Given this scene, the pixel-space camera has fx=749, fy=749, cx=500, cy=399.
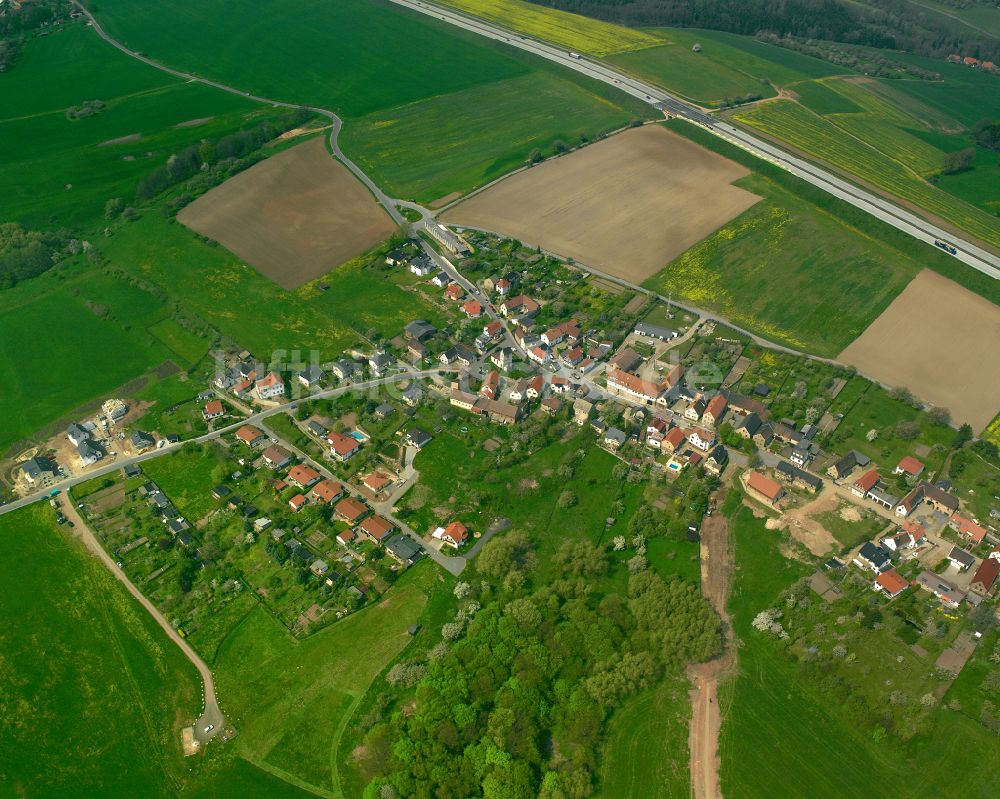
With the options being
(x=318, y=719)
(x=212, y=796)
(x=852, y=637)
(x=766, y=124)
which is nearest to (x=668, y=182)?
(x=766, y=124)

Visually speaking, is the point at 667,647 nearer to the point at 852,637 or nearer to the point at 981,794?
the point at 852,637

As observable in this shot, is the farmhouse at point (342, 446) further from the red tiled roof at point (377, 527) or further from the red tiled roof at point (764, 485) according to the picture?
the red tiled roof at point (764, 485)

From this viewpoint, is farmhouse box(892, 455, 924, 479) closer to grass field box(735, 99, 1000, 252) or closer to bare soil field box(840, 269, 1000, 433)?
bare soil field box(840, 269, 1000, 433)

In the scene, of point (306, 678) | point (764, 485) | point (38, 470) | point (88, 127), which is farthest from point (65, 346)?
point (764, 485)

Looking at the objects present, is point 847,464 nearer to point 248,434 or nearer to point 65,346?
point 248,434

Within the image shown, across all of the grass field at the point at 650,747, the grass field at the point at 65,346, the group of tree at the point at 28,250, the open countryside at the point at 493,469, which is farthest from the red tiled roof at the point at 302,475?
the group of tree at the point at 28,250
